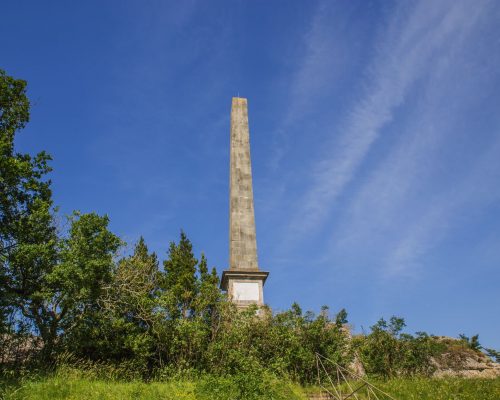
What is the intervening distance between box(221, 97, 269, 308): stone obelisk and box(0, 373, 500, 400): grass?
4619mm

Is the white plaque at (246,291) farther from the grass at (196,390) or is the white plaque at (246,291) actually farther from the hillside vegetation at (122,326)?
the grass at (196,390)

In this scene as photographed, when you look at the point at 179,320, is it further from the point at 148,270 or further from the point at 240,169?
the point at 240,169

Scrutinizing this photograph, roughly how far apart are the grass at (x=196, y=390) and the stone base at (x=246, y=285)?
4346mm

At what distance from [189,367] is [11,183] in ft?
24.6

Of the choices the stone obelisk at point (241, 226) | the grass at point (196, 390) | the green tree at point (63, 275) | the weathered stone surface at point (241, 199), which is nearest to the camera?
the grass at point (196, 390)

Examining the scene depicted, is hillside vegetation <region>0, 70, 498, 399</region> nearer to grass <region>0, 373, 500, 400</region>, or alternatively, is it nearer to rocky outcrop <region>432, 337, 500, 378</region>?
grass <region>0, 373, 500, 400</region>

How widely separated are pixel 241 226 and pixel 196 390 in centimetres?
847

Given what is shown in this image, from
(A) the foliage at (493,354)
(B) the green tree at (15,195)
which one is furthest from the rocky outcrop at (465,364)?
(B) the green tree at (15,195)

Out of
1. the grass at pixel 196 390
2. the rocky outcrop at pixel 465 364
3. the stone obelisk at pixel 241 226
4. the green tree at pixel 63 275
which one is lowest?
the grass at pixel 196 390

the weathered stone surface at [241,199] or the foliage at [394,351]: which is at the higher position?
the weathered stone surface at [241,199]

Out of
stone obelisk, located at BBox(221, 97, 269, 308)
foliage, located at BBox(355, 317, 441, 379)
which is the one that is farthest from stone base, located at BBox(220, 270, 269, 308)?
foliage, located at BBox(355, 317, 441, 379)

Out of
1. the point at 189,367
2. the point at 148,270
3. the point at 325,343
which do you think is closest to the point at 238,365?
the point at 189,367

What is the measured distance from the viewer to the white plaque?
574 inches

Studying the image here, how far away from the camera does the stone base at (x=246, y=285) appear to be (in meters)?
14.6
